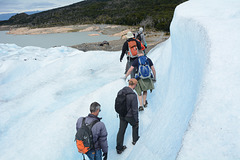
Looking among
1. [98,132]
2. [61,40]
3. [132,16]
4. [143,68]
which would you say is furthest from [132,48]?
[132,16]

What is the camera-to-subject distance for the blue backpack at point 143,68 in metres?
3.20

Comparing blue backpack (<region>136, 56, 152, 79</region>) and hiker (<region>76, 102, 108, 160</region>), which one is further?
blue backpack (<region>136, 56, 152, 79</region>)

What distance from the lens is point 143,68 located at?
325 cm

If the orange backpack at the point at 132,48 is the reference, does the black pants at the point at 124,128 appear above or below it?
below

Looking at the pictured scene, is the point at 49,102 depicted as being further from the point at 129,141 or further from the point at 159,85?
the point at 159,85

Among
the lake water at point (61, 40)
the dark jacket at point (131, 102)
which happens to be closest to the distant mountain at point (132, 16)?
the lake water at point (61, 40)

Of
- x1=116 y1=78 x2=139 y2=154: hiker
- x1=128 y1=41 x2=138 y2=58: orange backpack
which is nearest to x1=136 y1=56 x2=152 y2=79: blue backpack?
x1=116 y1=78 x2=139 y2=154: hiker

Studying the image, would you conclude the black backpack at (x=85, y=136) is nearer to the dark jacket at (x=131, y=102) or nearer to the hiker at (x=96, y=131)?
the hiker at (x=96, y=131)

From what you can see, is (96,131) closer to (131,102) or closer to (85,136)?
(85,136)

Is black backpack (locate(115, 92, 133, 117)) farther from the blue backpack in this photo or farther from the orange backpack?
the orange backpack

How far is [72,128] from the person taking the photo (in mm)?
3551

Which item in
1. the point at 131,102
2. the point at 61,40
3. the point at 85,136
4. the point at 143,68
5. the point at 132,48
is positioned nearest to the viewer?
the point at 85,136

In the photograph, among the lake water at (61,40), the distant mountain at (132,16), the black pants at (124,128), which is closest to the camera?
the black pants at (124,128)

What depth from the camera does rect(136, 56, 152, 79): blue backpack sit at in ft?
10.5
